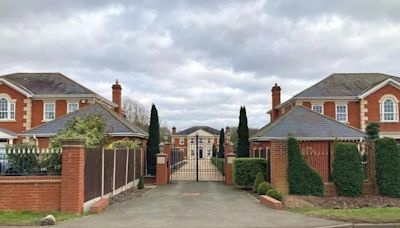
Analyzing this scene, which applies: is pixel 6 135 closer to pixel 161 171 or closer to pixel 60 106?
pixel 60 106

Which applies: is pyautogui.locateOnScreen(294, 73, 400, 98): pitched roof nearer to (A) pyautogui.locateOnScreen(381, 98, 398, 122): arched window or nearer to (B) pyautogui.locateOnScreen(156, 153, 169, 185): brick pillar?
(A) pyautogui.locateOnScreen(381, 98, 398, 122): arched window

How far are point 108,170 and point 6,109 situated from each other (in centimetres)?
2374

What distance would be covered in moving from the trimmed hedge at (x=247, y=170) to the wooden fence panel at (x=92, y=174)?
921 centimetres

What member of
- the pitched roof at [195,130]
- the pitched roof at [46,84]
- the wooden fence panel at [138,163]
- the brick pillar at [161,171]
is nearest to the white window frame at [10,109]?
the pitched roof at [46,84]

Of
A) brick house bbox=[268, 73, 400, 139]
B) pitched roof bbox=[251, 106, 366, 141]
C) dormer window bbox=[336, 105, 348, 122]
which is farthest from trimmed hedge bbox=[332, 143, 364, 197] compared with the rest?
dormer window bbox=[336, 105, 348, 122]

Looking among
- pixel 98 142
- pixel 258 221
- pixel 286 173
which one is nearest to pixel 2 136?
pixel 98 142

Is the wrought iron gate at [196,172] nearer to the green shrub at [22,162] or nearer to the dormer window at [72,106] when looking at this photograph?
the dormer window at [72,106]

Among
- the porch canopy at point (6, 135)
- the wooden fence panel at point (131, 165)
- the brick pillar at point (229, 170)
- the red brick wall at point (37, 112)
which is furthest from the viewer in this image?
the red brick wall at point (37, 112)

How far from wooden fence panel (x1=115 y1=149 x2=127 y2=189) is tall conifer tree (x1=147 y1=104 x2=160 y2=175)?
9.73m

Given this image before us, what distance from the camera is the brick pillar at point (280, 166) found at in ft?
59.1

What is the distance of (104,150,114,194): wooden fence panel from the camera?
57.2 feet

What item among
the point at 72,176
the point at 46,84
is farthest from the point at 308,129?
the point at 46,84

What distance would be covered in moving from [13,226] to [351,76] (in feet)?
121

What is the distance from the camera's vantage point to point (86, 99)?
38.5 meters
